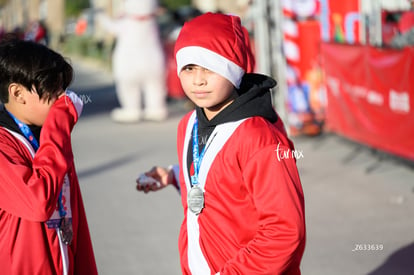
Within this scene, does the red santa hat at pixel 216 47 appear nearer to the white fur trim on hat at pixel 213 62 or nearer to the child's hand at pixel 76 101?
the white fur trim on hat at pixel 213 62

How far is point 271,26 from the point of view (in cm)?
1019

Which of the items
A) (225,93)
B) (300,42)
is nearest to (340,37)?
(300,42)

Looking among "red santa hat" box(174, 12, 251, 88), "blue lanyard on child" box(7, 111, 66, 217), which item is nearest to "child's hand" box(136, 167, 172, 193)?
"blue lanyard on child" box(7, 111, 66, 217)

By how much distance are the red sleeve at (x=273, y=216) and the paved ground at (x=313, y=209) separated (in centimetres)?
108

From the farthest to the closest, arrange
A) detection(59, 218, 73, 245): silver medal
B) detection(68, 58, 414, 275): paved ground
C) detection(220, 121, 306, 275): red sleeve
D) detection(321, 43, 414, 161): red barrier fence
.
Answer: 1. detection(321, 43, 414, 161): red barrier fence
2. detection(68, 58, 414, 275): paved ground
3. detection(59, 218, 73, 245): silver medal
4. detection(220, 121, 306, 275): red sleeve

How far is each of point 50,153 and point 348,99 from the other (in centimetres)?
639

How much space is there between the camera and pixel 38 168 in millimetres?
2477

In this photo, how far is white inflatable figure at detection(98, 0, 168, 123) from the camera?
39.5 ft

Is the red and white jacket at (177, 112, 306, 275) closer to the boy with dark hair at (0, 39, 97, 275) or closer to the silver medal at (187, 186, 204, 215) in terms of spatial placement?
the silver medal at (187, 186, 204, 215)

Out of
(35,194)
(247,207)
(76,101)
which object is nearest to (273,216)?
(247,207)

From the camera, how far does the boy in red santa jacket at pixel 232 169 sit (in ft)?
7.18

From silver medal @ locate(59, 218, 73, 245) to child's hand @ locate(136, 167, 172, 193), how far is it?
352mm

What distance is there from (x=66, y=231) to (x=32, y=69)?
59 cm

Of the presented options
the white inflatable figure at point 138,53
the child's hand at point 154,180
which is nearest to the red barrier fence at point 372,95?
the white inflatable figure at point 138,53
